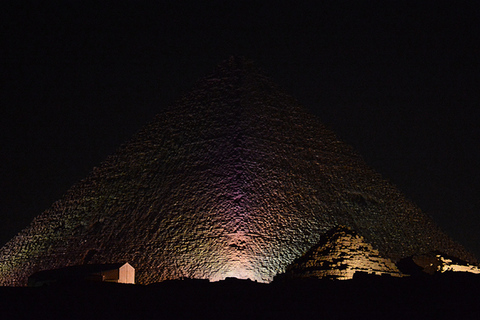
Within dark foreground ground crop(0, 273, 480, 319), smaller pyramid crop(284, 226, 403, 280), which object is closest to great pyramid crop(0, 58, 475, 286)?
smaller pyramid crop(284, 226, 403, 280)

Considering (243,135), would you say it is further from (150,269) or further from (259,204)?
(150,269)

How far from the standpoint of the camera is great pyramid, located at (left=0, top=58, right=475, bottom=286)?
91.1 feet

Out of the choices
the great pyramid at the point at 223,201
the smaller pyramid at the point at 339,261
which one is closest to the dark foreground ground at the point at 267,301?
the smaller pyramid at the point at 339,261

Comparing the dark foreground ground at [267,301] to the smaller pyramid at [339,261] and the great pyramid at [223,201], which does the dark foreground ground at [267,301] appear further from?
the great pyramid at [223,201]

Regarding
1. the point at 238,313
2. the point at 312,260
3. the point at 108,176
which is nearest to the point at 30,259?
the point at 108,176

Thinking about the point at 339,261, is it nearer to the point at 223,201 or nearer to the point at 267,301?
the point at 223,201

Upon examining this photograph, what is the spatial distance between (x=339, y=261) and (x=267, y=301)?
694 centimetres

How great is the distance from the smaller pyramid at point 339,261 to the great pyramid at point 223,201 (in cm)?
193

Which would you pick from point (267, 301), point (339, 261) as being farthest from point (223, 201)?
point (267, 301)

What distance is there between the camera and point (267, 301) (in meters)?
17.8

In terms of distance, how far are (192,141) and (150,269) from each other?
18.4 feet

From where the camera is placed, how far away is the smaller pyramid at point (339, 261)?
24.1m

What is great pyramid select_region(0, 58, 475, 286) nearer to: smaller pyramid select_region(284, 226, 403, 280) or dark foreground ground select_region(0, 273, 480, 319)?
smaller pyramid select_region(284, 226, 403, 280)

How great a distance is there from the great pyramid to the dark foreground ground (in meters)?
6.78
